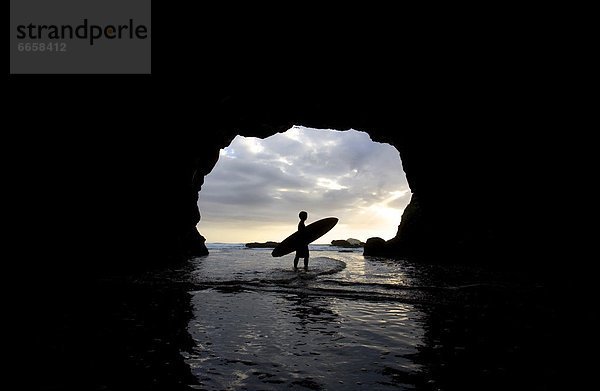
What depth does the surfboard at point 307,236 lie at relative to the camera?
14.0 metres

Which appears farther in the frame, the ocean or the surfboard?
the surfboard

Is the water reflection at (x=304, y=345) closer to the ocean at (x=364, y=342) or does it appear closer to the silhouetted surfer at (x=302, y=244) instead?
the ocean at (x=364, y=342)

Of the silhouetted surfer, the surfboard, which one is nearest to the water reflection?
the silhouetted surfer

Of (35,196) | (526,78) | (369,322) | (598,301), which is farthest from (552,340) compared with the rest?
(526,78)

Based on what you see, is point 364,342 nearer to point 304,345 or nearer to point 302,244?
point 304,345

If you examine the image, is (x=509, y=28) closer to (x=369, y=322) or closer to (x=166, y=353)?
(x=369, y=322)

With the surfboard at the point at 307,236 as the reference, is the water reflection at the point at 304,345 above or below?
below

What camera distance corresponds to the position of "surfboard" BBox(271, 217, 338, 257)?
46.0 feet

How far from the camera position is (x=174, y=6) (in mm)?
10867

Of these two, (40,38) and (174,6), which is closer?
(40,38)

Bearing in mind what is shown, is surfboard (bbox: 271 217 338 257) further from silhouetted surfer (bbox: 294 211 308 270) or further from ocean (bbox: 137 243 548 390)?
ocean (bbox: 137 243 548 390)

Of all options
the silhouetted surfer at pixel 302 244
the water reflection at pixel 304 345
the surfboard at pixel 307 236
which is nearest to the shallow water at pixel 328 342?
the water reflection at pixel 304 345

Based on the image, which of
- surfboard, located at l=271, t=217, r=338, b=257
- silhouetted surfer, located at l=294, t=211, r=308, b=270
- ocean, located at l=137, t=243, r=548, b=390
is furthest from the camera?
surfboard, located at l=271, t=217, r=338, b=257

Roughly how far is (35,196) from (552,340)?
11.5 m
